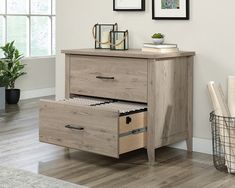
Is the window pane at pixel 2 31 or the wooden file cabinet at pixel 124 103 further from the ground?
the window pane at pixel 2 31

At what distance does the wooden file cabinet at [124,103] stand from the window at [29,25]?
259 cm

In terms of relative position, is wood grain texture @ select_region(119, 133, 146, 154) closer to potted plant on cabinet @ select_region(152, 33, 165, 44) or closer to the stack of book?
the stack of book

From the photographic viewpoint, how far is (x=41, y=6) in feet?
20.6

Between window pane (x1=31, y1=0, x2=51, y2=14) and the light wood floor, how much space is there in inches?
106

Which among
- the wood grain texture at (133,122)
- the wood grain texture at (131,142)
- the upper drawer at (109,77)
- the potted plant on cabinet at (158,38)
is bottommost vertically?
the wood grain texture at (131,142)

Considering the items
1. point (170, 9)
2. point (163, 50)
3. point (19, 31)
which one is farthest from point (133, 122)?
point (19, 31)

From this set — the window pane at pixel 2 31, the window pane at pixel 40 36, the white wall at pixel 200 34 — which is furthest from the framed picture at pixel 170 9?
the window pane at pixel 40 36

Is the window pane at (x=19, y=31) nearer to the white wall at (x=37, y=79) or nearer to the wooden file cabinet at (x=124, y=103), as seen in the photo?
the white wall at (x=37, y=79)

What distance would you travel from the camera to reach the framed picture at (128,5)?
12.1 feet

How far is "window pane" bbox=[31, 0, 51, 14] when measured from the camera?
618 cm

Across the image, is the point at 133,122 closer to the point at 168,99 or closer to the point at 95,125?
the point at 95,125

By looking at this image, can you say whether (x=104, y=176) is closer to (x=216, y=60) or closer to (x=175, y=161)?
(x=175, y=161)

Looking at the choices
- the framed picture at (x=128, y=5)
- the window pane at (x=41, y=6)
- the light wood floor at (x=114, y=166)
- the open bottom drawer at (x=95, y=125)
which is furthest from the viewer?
the window pane at (x=41, y=6)

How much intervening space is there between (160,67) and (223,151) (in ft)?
2.18
